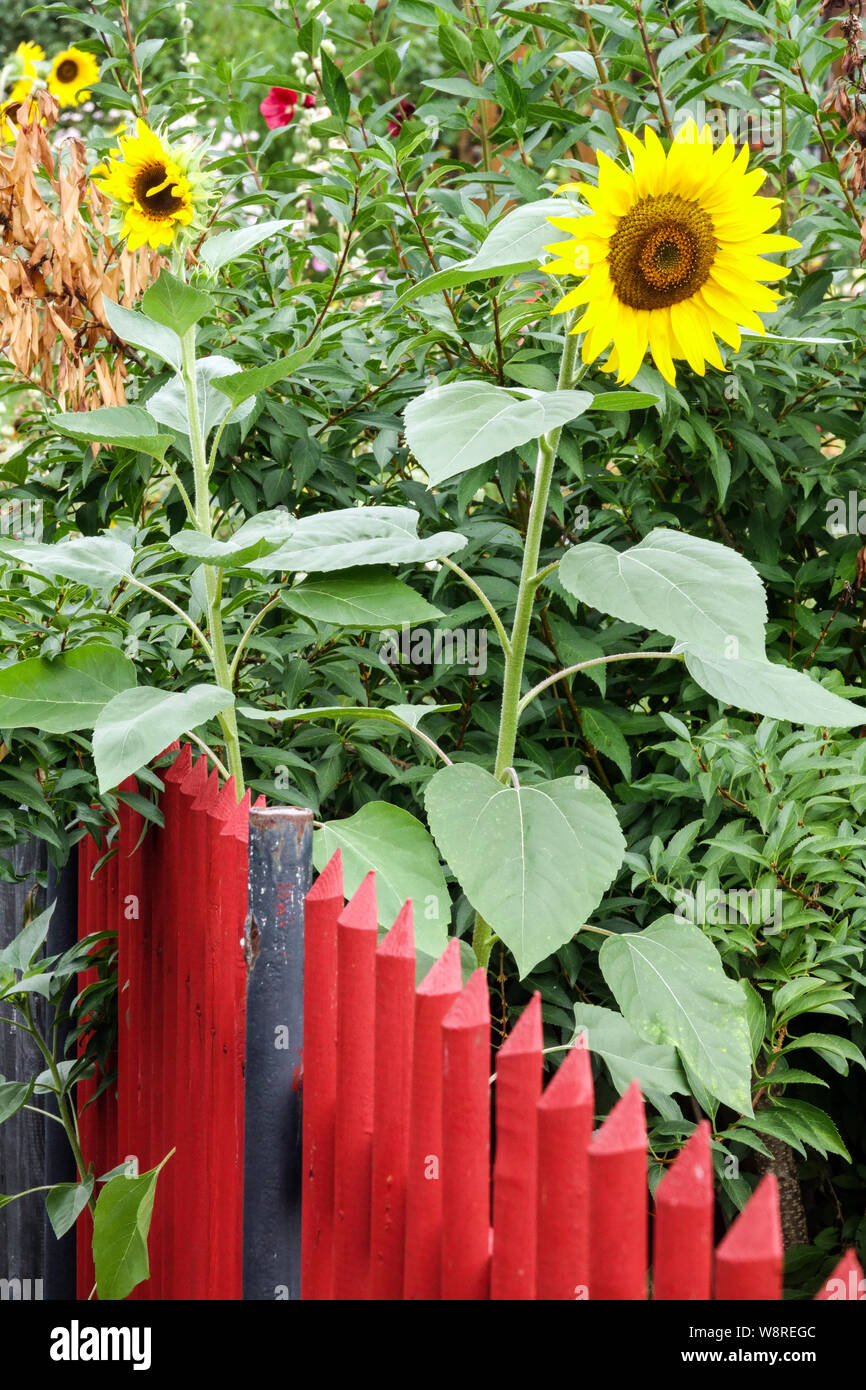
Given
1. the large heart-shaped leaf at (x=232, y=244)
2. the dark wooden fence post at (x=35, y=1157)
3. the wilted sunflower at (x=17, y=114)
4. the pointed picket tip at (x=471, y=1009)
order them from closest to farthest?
the pointed picket tip at (x=471, y=1009), the large heart-shaped leaf at (x=232, y=244), the wilted sunflower at (x=17, y=114), the dark wooden fence post at (x=35, y=1157)

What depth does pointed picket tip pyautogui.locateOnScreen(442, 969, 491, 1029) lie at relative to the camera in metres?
1.01

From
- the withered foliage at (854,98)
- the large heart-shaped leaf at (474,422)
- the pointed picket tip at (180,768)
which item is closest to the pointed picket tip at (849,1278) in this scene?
the large heart-shaped leaf at (474,422)

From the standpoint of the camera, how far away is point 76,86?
2.62m

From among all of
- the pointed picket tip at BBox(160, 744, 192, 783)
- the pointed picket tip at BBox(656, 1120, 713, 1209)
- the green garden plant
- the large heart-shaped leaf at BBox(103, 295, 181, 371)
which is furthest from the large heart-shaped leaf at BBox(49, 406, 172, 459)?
the pointed picket tip at BBox(656, 1120, 713, 1209)

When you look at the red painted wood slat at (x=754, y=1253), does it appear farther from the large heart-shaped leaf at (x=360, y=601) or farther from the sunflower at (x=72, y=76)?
the sunflower at (x=72, y=76)

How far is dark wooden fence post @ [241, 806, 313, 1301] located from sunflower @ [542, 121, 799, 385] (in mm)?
672

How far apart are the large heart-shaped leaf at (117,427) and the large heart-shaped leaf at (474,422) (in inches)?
14.2

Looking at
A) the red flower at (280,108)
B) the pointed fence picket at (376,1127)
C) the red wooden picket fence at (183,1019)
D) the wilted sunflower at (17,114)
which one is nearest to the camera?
the pointed fence picket at (376,1127)

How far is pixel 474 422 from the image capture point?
1.33 m

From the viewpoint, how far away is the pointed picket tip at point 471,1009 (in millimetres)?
1015

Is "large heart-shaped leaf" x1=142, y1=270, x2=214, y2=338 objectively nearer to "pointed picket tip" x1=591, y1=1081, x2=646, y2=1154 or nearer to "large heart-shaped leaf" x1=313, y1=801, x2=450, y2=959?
"large heart-shaped leaf" x1=313, y1=801, x2=450, y2=959

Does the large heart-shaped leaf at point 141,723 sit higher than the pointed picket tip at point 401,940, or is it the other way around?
the large heart-shaped leaf at point 141,723
